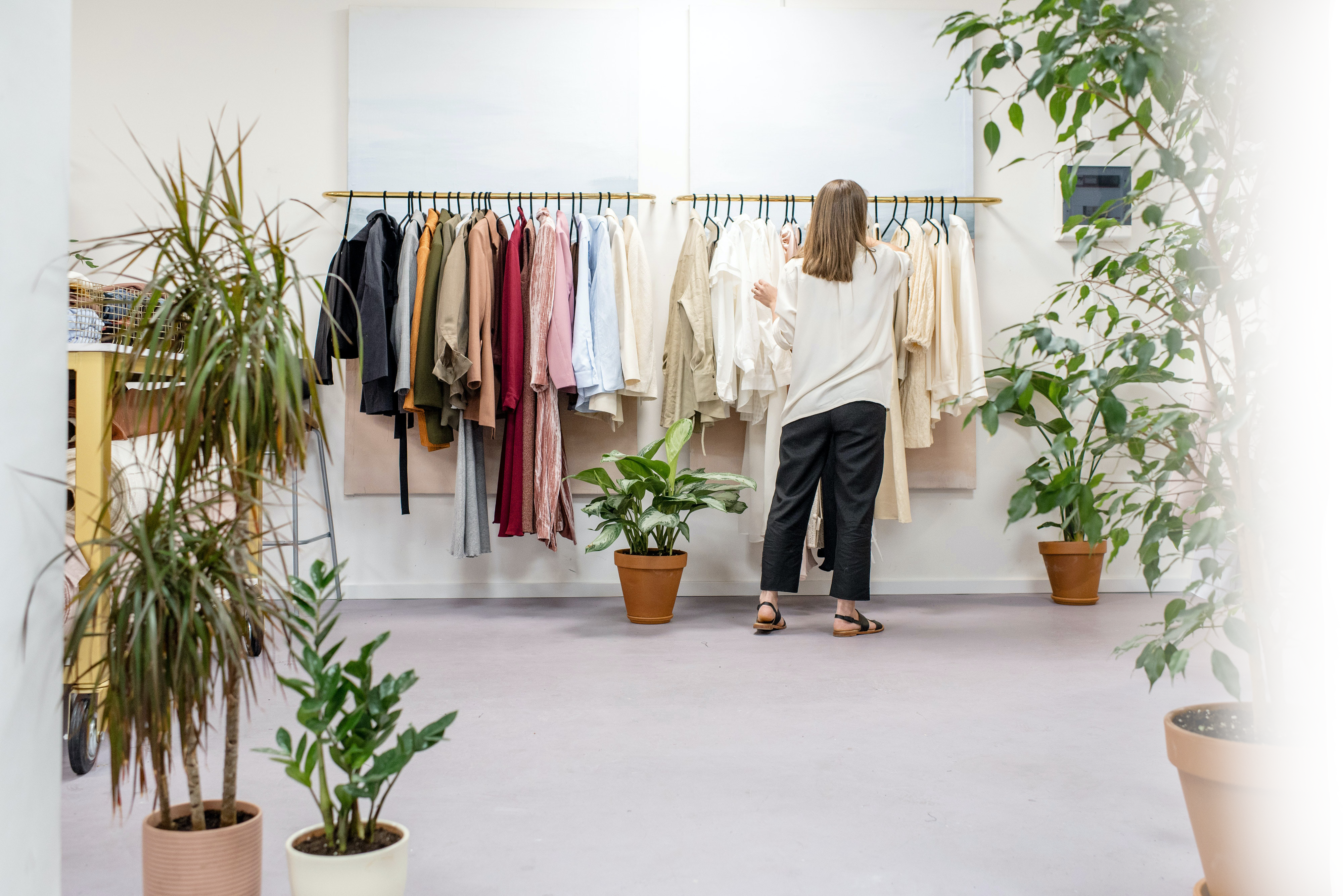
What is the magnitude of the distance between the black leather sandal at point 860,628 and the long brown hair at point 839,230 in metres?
1.04

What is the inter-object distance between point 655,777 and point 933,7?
335cm

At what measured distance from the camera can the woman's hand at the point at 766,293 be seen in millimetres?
3066

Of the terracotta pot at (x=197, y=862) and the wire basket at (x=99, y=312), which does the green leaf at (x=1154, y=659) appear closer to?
the terracotta pot at (x=197, y=862)

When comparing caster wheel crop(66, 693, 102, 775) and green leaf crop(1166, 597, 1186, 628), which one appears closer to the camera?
green leaf crop(1166, 597, 1186, 628)

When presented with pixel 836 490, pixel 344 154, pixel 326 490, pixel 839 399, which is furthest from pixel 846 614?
pixel 344 154

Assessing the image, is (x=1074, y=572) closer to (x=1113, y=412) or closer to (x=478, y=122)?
(x=1113, y=412)

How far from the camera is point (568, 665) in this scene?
2451mm

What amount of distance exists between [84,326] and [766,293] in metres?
1.95

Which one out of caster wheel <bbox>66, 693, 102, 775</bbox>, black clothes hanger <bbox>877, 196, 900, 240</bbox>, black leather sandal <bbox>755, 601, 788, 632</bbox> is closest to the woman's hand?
black clothes hanger <bbox>877, 196, 900, 240</bbox>

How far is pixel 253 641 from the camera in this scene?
2.01 meters

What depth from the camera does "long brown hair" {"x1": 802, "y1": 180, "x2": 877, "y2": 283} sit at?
277 cm

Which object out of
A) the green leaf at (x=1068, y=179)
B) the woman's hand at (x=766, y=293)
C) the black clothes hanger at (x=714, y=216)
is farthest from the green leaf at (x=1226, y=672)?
the black clothes hanger at (x=714, y=216)

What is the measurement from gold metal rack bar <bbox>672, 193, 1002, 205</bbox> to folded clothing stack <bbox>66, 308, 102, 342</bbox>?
220 cm

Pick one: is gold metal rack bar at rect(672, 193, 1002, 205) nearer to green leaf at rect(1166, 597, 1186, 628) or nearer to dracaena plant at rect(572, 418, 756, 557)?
dracaena plant at rect(572, 418, 756, 557)
